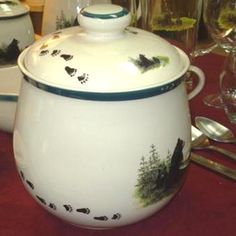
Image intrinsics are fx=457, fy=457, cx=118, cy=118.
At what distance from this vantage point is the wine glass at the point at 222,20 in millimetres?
659

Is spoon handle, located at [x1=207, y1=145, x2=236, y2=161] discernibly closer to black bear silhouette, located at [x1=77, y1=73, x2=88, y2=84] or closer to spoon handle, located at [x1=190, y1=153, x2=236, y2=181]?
spoon handle, located at [x1=190, y1=153, x2=236, y2=181]

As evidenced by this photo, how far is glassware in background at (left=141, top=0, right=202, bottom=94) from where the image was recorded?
2.25 feet

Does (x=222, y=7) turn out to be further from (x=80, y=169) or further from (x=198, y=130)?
(x=80, y=169)

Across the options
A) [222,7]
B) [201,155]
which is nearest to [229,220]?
[201,155]

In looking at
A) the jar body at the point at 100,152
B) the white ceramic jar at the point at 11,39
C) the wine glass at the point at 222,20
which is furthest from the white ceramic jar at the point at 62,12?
the jar body at the point at 100,152

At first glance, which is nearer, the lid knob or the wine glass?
the lid knob

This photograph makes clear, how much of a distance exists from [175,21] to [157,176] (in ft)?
1.25

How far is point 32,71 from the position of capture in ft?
1.20

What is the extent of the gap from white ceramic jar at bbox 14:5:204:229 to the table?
31mm

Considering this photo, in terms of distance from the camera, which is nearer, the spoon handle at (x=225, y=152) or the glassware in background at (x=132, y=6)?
the spoon handle at (x=225, y=152)

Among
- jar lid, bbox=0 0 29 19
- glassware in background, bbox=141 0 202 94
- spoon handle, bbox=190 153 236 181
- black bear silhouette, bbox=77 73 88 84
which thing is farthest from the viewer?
glassware in background, bbox=141 0 202 94

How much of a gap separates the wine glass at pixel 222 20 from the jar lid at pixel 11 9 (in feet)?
0.86

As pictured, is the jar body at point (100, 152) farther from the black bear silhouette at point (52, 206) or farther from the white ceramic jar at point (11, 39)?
the white ceramic jar at point (11, 39)

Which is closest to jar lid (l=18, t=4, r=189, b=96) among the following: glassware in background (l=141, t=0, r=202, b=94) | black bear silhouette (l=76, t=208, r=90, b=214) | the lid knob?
the lid knob
